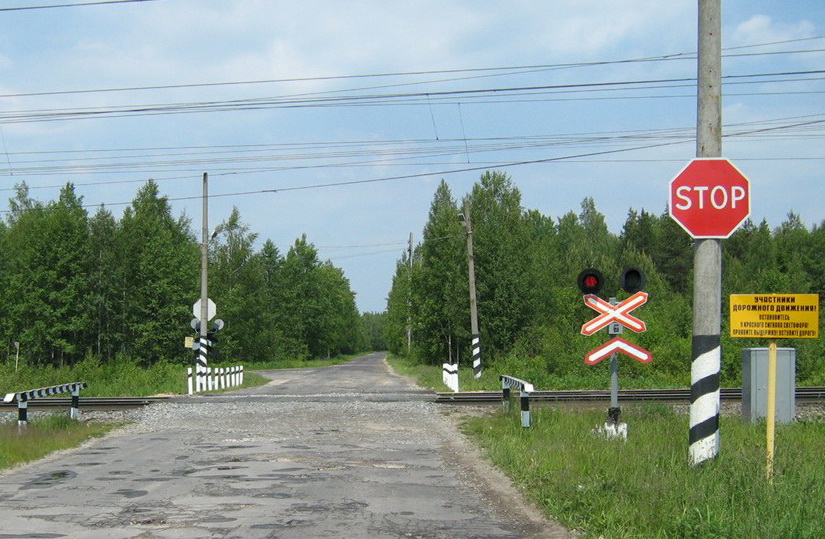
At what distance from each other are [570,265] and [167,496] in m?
62.0

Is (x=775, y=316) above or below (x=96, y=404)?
above

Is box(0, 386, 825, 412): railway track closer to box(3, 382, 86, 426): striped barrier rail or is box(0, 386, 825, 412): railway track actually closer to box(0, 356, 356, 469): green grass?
box(0, 356, 356, 469): green grass

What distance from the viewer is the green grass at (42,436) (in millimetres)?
13164

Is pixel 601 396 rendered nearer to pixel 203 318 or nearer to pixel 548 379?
pixel 548 379

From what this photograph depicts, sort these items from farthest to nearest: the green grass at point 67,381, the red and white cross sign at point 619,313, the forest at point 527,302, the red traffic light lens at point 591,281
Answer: the forest at point 527,302, the green grass at point 67,381, the red traffic light lens at point 591,281, the red and white cross sign at point 619,313

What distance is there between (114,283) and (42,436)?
194 ft

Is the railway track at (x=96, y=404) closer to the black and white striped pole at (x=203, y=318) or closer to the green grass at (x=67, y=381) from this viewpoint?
the green grass at (x=67, y=381)

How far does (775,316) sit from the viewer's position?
8844 mm

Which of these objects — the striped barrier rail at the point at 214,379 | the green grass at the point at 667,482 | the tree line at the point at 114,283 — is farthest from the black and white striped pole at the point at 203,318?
the tree line at the point at 114,283

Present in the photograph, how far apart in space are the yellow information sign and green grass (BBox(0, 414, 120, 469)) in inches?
409

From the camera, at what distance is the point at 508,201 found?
64.3 meters

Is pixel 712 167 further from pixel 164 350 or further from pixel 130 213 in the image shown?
pixel 130 213

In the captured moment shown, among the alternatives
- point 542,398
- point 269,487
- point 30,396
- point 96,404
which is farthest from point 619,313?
point 96,404

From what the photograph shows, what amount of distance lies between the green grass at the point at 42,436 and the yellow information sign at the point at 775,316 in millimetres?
10385
